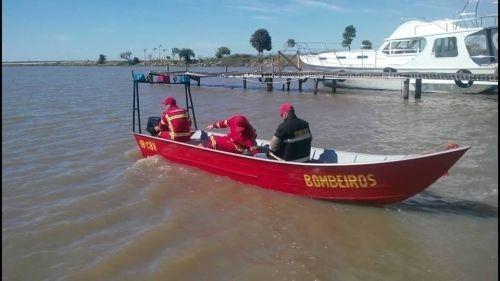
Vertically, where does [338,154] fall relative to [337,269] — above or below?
above

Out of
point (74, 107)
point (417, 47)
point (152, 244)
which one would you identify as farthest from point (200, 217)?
point (417, 47)

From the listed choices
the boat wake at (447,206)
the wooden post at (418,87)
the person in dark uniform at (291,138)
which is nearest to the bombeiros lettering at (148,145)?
the person in dark uniform at (291,138)

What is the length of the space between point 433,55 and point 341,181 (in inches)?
813

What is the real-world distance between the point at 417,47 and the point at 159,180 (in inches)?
858

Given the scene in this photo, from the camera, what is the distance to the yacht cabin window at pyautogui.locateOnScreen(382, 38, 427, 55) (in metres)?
26.3

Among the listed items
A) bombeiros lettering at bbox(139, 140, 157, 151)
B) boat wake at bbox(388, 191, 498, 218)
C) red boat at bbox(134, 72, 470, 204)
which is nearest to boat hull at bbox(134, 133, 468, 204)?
red boat at bbox(134, 72, 470, 204)

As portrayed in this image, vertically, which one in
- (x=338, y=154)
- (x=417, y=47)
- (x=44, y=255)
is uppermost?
(x=417, y=47)

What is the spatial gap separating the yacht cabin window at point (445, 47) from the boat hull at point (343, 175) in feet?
64.0

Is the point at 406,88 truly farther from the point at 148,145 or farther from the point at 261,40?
the point at 261,40

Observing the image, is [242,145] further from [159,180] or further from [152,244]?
[152,244]

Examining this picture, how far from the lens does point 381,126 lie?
51.6 feet

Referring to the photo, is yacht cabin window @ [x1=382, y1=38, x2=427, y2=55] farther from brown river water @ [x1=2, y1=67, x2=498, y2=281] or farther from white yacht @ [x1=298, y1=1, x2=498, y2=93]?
brown river water @ [x1=2, y1=67, x2=498, y2=281]

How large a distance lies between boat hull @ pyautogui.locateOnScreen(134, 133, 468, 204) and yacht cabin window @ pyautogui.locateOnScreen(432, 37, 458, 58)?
1952cm

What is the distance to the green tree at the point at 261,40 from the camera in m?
86.4
